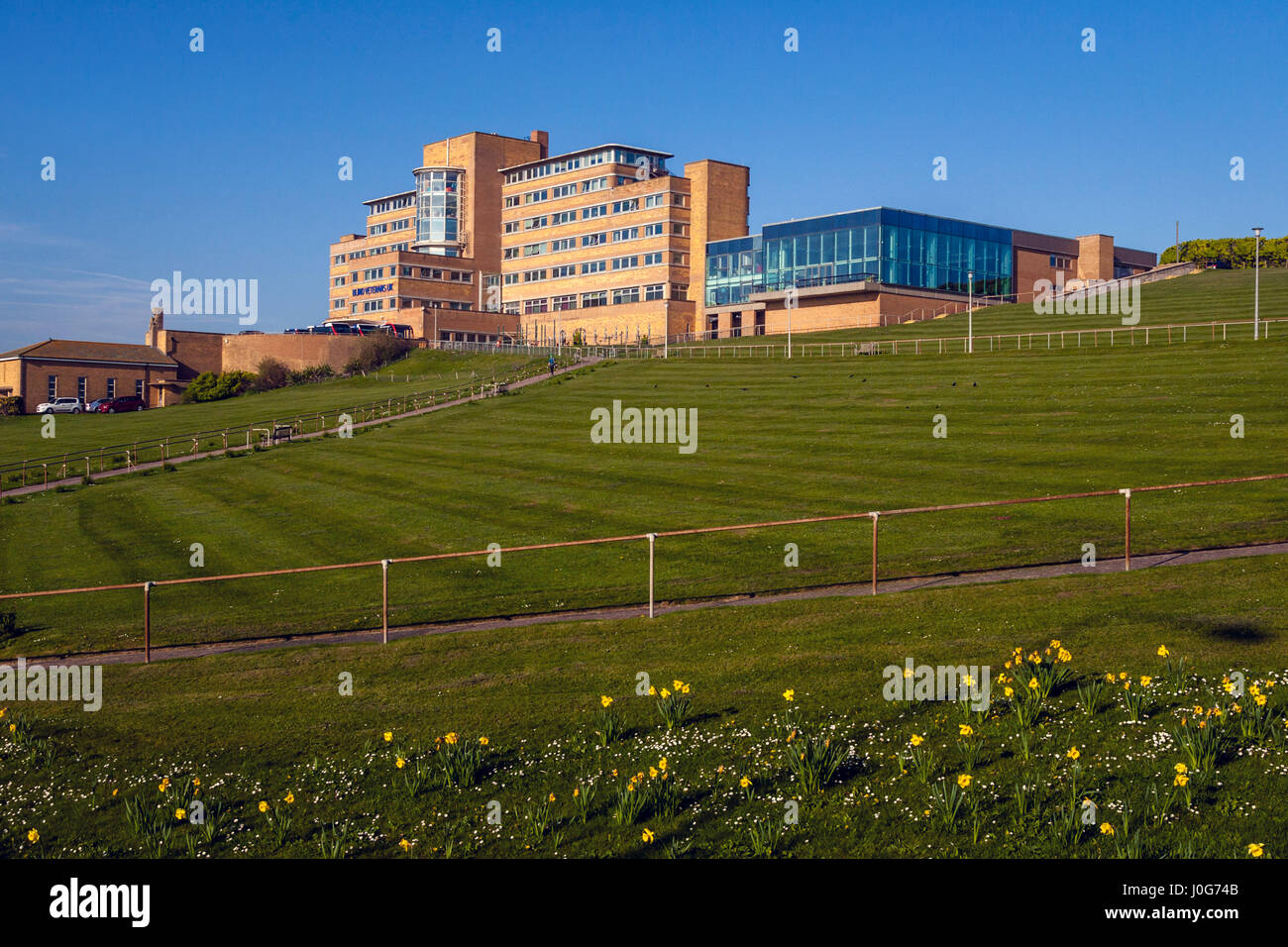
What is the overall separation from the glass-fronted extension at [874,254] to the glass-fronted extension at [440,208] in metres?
45.3

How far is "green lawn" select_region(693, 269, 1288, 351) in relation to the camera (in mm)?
67938

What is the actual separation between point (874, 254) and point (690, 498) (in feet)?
238

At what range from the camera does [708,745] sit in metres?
10.7

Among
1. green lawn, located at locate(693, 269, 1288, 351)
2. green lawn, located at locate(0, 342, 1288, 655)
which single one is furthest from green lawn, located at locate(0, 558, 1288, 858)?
green lawn, located at locate(693, 269, 1288, 351)

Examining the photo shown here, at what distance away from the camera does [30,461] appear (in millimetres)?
52594

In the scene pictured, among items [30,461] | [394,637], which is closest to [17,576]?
[394,637]

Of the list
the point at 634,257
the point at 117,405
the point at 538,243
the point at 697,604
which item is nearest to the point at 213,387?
the point at 117,405

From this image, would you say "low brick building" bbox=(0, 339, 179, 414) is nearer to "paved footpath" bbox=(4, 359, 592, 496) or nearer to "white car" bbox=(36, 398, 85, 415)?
"white car" bbox=(36, 398, 85, 415)

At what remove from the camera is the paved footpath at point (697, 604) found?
17281 mm

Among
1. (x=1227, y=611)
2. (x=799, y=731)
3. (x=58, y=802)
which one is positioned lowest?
(x=58, y=802)
